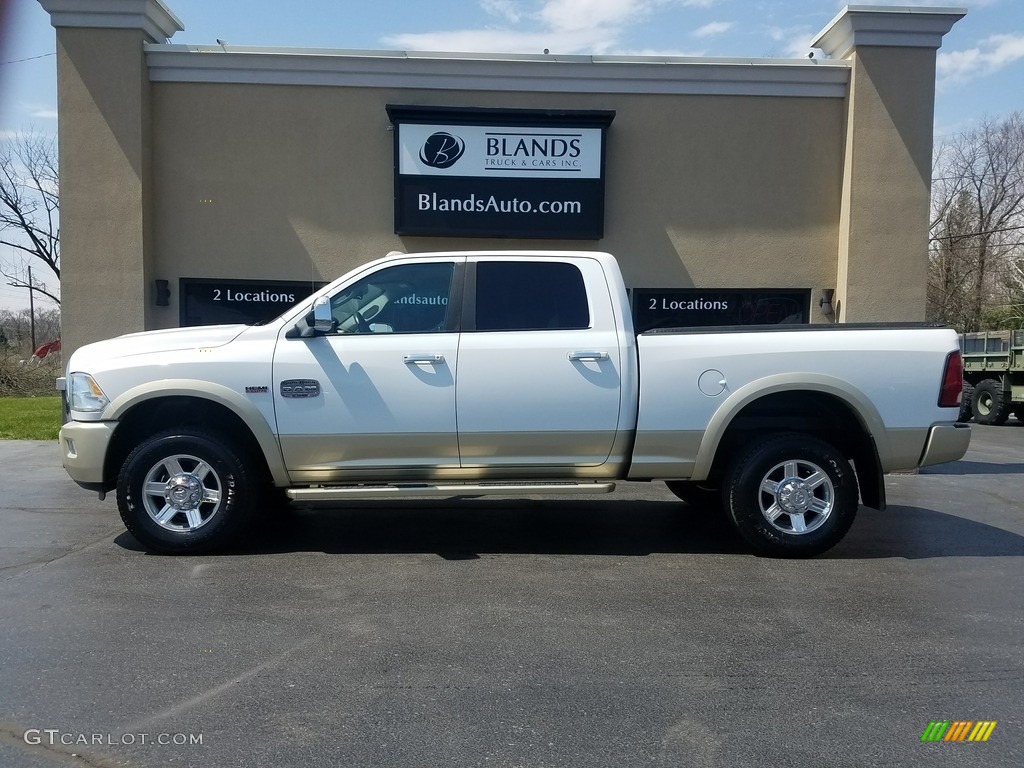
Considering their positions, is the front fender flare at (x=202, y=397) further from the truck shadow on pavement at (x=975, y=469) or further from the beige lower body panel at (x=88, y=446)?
the truck shadow on pavement at (x=975, y=469)

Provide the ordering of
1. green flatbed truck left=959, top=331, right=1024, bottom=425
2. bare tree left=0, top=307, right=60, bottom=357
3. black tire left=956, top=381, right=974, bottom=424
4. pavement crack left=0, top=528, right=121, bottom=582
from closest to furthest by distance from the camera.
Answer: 1. pavement crack left=0, top=528, right=121, bottom=582
2. green flatbed truck left=959, top=331, right=1024, bottom=425
3. black tire left=956, top=381, right=974, bottom=424
4. bare tree left=0, top=307, right=60, bottom=357

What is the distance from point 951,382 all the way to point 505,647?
3737mm

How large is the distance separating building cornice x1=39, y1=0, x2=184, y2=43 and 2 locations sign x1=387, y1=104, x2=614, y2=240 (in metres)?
3.59

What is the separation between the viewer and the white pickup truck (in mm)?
6117

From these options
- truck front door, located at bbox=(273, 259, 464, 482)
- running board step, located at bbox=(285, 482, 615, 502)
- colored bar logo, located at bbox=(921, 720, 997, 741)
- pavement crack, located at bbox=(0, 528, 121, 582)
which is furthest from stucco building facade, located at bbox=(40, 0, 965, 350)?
colored bar logo, located at bbox=(921, 720, 997, 741)

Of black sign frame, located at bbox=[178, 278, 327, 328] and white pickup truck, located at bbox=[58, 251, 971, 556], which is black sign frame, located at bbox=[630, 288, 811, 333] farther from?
white pickup truck, located at bbox=[58, 251, 971, 556]

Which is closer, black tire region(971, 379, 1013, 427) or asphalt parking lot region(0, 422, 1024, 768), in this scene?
asphalt parking lot region(0, 422, 1024, 768)

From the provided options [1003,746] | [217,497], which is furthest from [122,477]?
[1003,746]

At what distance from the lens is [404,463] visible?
246 inches

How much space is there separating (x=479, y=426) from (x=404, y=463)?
1.94ft

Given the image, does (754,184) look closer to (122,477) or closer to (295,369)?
(295,369)

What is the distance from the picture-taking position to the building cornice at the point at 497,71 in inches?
444

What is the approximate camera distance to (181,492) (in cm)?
618

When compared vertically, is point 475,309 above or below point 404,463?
above
